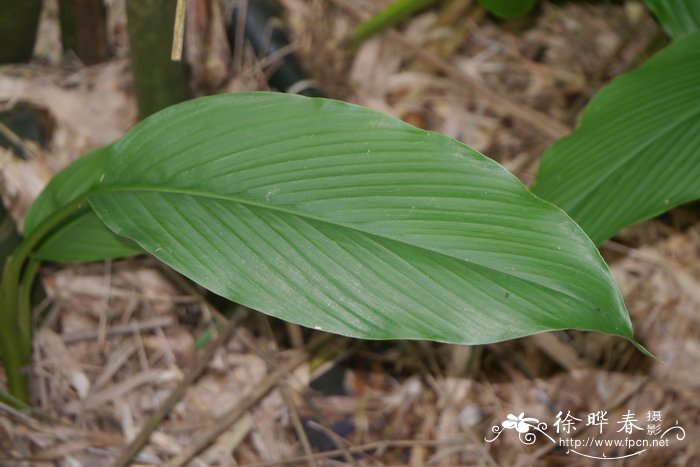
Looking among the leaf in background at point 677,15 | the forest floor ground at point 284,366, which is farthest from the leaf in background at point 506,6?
the forest floor ground at point 284,366

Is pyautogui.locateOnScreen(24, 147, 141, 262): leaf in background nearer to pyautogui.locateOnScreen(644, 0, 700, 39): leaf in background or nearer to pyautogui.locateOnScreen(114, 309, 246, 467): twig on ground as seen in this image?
pyautogui.locateOnScreen(114, 309, 246, 467): twig on ground

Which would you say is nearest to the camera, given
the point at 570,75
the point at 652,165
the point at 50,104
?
the point at 652,165

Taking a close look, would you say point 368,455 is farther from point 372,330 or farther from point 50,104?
point 50,104

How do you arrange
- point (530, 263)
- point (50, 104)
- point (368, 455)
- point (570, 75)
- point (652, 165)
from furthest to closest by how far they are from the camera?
point (570, 75), point (50, 104), point (368, 455), point (652, 165), point (530, 263)

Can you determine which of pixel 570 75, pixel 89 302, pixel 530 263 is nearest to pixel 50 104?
pixel 89 302

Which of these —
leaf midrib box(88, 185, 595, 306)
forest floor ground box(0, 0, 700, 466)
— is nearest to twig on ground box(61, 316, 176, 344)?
forest floor ground box(0, 0, 700, 466)

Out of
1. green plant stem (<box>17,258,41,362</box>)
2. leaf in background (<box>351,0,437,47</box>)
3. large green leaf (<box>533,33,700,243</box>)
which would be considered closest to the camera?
large green leaf (<box>533,33,700,243</box>)
